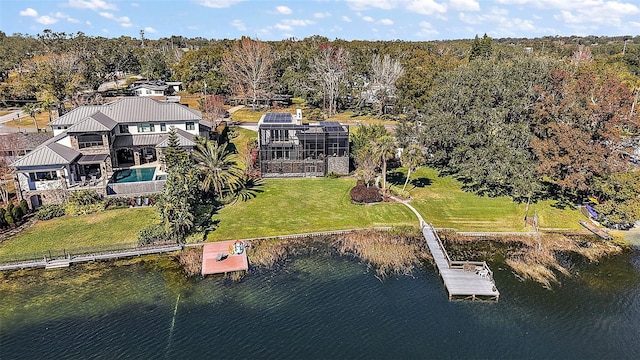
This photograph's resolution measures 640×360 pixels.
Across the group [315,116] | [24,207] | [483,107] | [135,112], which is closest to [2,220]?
[24,207]

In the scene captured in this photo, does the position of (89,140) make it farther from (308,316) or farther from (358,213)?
(308,316)

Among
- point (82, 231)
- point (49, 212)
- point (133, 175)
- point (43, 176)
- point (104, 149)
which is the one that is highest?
point (104, 149)

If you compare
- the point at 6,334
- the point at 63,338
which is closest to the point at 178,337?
the point at 63,338

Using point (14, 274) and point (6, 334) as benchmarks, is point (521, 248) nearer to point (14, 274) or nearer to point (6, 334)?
point (6, 334)

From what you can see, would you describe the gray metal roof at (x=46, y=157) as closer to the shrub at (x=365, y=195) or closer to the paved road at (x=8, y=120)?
the paved road at (x=8, y=120)

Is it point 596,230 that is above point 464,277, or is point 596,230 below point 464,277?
above

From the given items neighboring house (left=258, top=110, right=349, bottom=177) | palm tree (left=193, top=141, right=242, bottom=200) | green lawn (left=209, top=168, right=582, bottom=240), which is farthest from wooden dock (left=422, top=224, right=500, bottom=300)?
palm tree (left=193, top=141, right=242, bottom=200)
